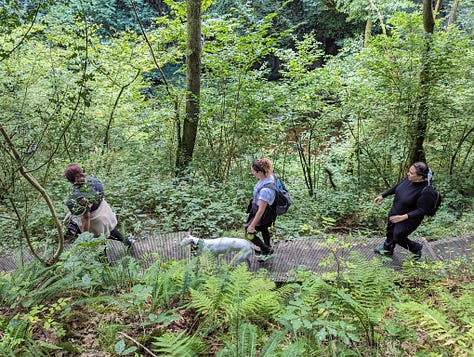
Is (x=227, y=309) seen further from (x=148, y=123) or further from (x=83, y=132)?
(x=83, y=132)

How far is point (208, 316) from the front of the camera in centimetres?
277

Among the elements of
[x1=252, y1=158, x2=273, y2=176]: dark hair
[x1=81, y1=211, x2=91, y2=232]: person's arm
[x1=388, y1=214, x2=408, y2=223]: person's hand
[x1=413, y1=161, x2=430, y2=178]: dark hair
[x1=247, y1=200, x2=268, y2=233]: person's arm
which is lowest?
[x1=388, y1=214, x2=408, y2=223]: person's hand

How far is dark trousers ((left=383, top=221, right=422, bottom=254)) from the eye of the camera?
4.59 metres

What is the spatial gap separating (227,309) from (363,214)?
618 cm

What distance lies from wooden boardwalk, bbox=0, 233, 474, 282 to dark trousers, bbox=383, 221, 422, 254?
0.55 ft

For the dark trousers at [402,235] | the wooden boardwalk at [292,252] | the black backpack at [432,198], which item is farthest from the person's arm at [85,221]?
the black backpack at [432,198]

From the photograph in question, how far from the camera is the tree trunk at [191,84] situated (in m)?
7.73

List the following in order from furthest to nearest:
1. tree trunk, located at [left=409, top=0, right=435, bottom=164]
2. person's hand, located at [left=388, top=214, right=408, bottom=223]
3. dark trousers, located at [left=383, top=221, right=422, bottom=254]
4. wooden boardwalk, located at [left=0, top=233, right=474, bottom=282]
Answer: tree trunk, located at [left=409, top=0, right=435, bottom=164] < wooden boardwalk, located at [left=0, top=233, right=474, bottom=282] < dark trousers, located at [left=383, top=221, right=422, bottom=254] < person's hand, located at [left=388, top=214, right=408, bottom=223]

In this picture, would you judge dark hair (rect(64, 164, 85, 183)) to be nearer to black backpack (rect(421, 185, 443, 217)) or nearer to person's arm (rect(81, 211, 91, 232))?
person's arm (rect(81, 211, 91, 232))

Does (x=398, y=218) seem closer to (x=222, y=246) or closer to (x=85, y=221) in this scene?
(x=222, y=246)

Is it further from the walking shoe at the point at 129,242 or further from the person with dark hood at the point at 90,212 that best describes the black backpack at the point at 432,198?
the walking shoe at the point at 129,242

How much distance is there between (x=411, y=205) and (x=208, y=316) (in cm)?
337

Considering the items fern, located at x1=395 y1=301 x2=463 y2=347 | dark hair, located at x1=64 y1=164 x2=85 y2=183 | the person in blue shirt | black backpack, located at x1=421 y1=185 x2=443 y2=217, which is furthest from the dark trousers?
dark hair, located at x1=64 y1=164 x2=85 y2=183

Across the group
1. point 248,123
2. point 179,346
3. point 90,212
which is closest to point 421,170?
point 179,346
